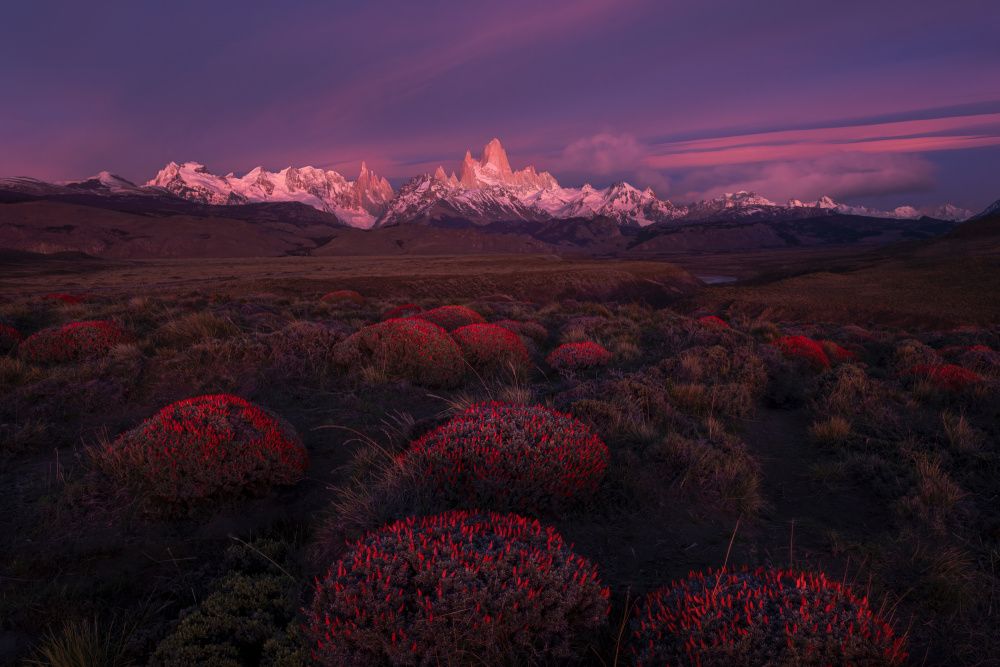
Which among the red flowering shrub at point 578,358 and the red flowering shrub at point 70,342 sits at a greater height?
the red flowering shrub at point 70,342

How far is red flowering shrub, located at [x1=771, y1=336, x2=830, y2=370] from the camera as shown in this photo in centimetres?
1071

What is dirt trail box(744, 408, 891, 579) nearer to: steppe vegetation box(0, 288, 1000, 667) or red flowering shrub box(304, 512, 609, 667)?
steppe vegetation box(0, 288, 1000, 667)

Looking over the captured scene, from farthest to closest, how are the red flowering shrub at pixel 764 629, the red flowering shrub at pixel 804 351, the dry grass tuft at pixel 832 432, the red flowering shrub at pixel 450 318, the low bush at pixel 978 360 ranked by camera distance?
the red flowering shrub at pixel 450 318, the red flowering shrub at pixel 804 351, the low bush at pixel 978 360, the dry grass tuft at pixel 832 432, the red flowering shrub at pixel 764 629

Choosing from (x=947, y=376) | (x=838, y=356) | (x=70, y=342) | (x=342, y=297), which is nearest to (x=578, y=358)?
(x=947, y=376)

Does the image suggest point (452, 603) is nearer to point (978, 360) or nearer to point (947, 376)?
point (947, 376)

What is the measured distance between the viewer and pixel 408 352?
28.1 ft

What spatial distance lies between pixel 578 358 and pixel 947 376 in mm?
6793

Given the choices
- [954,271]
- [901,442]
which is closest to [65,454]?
[901,442]

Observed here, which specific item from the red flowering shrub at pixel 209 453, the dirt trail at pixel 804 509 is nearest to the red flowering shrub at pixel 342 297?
the red flowering shrub at pixel 209 453

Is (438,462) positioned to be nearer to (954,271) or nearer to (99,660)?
(99,660)

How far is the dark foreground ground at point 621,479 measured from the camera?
11.1ft

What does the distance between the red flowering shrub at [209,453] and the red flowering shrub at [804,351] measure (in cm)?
1113

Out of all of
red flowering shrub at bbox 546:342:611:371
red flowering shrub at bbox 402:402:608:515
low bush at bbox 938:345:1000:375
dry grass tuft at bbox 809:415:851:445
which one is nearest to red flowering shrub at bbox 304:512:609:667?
red flowering shrub at bbox 402:402:608:515

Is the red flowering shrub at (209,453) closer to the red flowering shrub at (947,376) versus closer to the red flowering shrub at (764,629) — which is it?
the red flowering shrub at (764,629)
